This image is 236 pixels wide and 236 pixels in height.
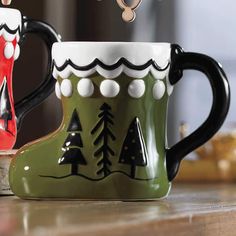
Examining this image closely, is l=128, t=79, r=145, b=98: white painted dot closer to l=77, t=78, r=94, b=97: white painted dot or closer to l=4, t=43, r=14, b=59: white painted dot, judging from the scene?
l=77, t=78, r=94, b=97: white painted dot

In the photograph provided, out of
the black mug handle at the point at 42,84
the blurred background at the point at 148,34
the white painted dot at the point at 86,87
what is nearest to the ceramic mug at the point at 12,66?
the black mug handle at the point at 42,84

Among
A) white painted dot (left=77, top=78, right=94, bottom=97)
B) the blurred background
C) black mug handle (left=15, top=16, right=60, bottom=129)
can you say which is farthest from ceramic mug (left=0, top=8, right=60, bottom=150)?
the blurred background

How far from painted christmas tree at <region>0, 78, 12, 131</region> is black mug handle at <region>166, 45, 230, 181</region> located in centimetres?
15

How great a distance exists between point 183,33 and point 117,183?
177cm

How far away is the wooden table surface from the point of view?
52cm

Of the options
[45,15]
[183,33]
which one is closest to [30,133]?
[45,15]

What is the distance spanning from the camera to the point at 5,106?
79 cm

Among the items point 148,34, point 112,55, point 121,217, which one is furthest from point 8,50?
point 148,34

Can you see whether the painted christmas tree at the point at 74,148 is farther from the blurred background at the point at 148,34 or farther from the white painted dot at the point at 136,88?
the blurred background at the point at 148,34

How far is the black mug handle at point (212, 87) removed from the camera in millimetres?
711

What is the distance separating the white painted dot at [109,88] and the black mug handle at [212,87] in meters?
0.05

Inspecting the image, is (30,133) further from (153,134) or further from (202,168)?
(153,134)

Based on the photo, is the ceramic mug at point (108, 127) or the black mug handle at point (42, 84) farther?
the black mug handle at point (42, 84)

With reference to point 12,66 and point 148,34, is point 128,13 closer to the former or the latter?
point 12,66
